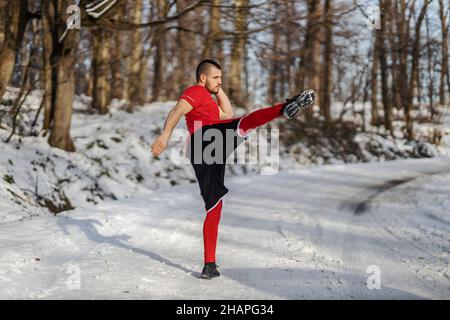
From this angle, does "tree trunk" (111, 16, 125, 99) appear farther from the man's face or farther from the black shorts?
the black shorts

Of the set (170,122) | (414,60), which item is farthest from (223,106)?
(414,60)

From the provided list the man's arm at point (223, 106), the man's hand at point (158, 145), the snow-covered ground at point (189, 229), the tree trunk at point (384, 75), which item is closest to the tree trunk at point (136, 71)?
the snow-covered ground at point (189, 229)

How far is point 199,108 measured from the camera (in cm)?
416

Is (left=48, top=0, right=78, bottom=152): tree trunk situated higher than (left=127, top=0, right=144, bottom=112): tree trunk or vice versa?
(left=127, top=0, right=144, bottom=112): tree trunk

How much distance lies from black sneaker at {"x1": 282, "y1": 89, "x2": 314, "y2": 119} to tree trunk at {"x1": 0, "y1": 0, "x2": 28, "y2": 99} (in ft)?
24.4

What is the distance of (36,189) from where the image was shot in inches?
305

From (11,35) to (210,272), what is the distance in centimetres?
765

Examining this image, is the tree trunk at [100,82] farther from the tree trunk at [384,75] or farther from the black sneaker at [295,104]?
the black sneaker at [295,104]

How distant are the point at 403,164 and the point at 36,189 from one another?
11.9 m

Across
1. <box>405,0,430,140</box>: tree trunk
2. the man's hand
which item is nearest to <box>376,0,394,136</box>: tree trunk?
<box>405,0,430,140</box>: tree trunk

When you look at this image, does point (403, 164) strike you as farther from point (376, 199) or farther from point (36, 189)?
point (36, 189)

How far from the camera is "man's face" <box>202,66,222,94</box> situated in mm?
4180

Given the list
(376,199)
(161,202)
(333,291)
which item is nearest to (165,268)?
(333,291)

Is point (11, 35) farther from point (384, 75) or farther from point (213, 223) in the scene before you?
point (384, 75)
